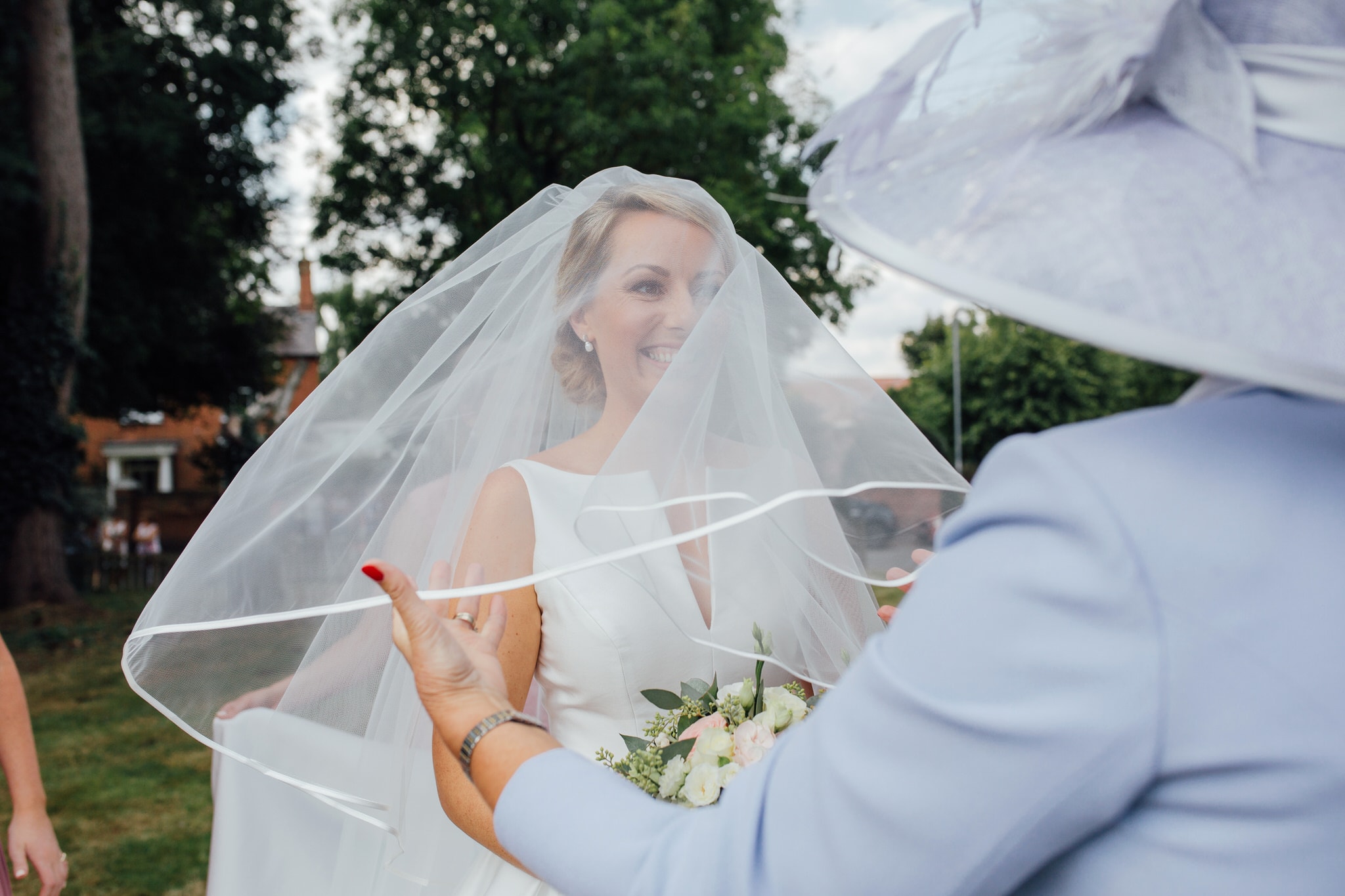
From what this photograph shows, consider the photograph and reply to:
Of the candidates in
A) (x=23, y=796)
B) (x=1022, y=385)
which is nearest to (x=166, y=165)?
(x=23, y=796)

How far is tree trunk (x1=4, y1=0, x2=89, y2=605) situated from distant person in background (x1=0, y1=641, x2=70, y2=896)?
38.2 feet

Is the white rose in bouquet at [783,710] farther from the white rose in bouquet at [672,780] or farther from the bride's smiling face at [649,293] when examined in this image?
the bride's smiling face at [649,293]

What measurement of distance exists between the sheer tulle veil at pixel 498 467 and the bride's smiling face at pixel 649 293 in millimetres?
42

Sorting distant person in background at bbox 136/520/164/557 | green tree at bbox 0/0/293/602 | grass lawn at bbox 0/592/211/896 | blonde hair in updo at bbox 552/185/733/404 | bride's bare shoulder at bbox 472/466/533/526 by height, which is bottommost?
distant person in background at bbox 136/520/164/557

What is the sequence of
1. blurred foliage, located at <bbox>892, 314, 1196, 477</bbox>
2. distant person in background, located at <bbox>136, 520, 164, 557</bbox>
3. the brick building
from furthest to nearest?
blurred foliage, located at <bbox>892, 314, 1196, 477</bbox> → distant person in background, located at <bbox>136, 520, 164, 557</bbox> → the brick building

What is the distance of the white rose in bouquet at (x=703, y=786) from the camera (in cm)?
150

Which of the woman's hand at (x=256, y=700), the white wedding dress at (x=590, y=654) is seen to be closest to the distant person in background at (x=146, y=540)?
the woman's hand at (x=256, y=700)

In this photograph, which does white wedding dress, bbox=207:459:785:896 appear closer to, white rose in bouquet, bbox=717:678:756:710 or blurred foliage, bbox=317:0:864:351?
white rose in bouquet, bbox=717:678:756:710

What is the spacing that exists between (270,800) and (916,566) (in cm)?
192

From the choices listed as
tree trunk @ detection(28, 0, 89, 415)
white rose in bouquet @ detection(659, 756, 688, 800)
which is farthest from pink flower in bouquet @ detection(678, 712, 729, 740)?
tree trunk @ detection(28, 0, 89, 415)

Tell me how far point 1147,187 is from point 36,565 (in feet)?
47.1

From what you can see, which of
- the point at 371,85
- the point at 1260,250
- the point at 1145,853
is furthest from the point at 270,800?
the point at 371,85

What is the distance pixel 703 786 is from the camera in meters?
1.51

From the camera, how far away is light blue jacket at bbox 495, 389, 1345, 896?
2.35 feet
